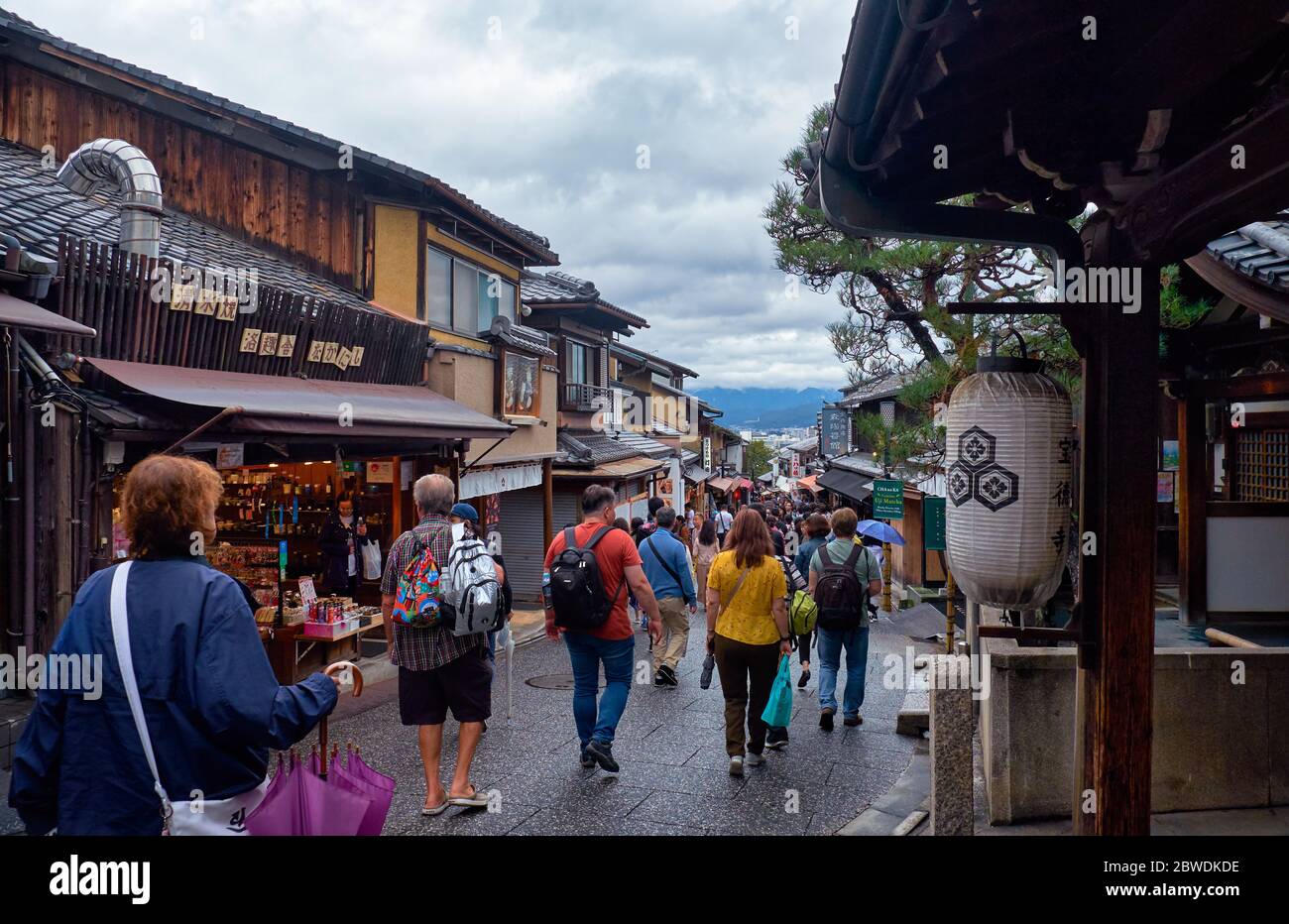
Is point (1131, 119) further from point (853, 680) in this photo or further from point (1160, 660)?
point (853, 680)

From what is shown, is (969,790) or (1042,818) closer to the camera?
(969,790)

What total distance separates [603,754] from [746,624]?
156 cm

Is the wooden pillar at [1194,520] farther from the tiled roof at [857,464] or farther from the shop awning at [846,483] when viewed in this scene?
the tiled roof at [857,464]

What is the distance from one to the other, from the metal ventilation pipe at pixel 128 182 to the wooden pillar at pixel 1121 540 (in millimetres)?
9280

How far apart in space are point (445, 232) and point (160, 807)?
14.0m

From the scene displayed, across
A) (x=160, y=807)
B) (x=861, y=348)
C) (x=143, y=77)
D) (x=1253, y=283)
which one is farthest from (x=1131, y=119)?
(x=143, y=77)

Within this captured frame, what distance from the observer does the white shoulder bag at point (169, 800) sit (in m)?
2.79

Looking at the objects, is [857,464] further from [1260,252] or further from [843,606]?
[1260,252]

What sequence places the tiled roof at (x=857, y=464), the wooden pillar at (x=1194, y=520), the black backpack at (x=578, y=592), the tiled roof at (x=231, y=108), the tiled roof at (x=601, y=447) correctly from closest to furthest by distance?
the black backpack at (x=578, y=592) < the wooden pillar at (x=1194, y=520) < the tiled roof at (x=231, y=108) < the tiled roof at (x=601, y=447) < the tiled roof at (x=857, y=464)

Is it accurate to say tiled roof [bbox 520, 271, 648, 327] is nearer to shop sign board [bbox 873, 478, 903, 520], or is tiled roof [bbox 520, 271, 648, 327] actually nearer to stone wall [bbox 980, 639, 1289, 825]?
shop sign board [bbox 873, 478, 903, 520]

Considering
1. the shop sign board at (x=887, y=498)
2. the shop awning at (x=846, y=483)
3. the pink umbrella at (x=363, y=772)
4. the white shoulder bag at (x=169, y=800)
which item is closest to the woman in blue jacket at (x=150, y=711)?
the white shoulder bag at (x=169, y=800)

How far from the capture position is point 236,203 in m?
14.3

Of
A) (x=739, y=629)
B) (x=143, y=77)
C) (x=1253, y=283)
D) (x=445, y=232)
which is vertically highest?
(x=143, y=77)

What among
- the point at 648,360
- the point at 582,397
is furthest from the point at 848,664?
the point at 648,360
